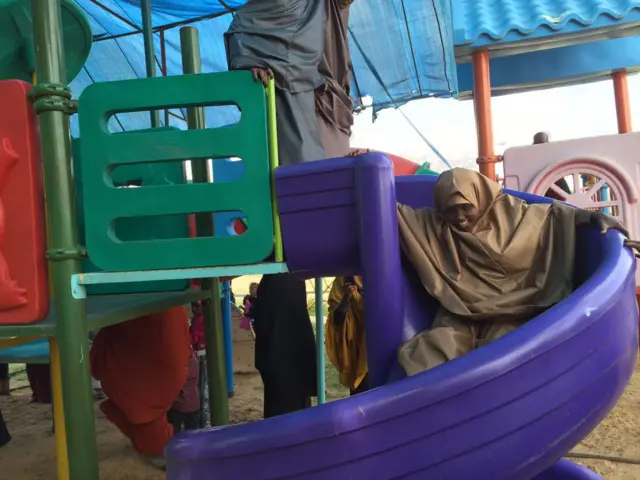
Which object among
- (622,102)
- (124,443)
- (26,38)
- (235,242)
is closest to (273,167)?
(235,242)

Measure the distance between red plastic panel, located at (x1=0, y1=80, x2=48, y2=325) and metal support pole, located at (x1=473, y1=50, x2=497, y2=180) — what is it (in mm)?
4200

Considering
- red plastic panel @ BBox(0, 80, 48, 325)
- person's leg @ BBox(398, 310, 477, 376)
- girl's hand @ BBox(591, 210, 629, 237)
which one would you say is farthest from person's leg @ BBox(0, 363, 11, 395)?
girl's hand @ BBox(591, 210, 629, 237)

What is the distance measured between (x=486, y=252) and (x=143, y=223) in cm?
147

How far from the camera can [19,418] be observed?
411 centimetres

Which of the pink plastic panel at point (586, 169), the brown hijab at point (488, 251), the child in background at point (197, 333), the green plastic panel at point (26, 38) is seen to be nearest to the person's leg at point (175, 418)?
the child in background at point (197, 333)

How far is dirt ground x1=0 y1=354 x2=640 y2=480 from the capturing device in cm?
282

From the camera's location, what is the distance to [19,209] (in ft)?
5.60

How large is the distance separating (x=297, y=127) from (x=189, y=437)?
1.25 m

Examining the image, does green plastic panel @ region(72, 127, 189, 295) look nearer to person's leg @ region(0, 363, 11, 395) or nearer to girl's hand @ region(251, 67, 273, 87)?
girl's hand @ region(251, 67, 273, 87)

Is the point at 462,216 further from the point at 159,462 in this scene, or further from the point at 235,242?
the point at 159,462

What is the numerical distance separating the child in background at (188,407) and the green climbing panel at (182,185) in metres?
1.59

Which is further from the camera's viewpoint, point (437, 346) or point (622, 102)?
point (622, 102)

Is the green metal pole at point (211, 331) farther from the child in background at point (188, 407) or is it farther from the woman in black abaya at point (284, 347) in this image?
the child in background at point (188, 407)

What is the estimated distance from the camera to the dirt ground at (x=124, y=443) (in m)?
2.82
